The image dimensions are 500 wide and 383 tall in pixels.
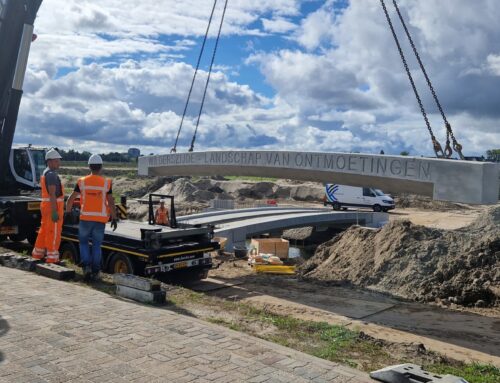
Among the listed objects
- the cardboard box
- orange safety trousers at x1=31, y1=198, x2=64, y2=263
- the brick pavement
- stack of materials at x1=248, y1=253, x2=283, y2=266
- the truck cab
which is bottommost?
stack of materials at x1=248, y1=253, x2=283, y2=266

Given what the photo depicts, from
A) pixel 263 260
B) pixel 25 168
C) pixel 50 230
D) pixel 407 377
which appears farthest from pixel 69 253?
pixel 407 377

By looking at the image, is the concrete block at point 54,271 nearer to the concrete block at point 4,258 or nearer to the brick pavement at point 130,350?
the concrete block at point 4,258

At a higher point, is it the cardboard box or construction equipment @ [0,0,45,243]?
construction equipment @ [0,0,45,243]

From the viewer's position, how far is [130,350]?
520 centimetres

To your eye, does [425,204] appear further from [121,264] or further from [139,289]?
[139,289]

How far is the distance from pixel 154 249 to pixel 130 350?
536 cm

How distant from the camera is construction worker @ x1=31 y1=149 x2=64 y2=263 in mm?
9000

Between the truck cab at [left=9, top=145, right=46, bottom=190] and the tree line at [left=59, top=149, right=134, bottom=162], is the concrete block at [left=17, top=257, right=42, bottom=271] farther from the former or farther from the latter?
the tree line at [left=59, top=149, right=134, bottom=162]

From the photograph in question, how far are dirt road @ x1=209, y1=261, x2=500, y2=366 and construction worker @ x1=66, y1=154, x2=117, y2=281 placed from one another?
3603mm

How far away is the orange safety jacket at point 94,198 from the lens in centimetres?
866

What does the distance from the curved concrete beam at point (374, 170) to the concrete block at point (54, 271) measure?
5504 mm

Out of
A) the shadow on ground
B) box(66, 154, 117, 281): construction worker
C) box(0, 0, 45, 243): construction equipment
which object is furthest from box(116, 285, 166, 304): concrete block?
box(0, 0, 45, 243): construction equipment

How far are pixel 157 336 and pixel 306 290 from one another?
7.60 metres

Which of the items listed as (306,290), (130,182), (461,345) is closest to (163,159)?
(306,290)
